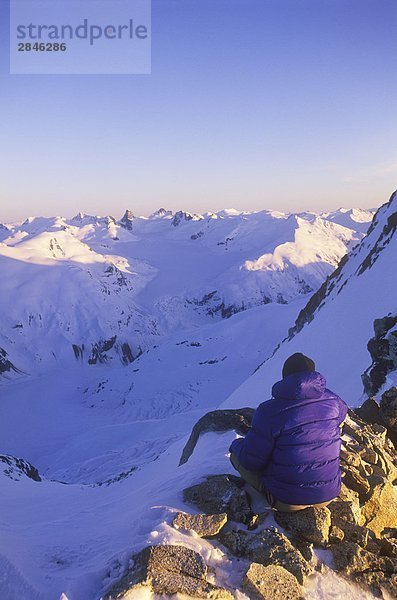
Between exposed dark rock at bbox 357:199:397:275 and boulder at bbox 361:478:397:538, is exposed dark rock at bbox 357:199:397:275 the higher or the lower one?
the higher one

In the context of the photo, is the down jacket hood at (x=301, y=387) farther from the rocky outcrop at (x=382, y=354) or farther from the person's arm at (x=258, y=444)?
the rocky outcrop at (x=382, y=354)

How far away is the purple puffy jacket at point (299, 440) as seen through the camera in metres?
3.98

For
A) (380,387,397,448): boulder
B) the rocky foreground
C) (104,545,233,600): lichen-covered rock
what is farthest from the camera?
(380,387,397,448): boulder

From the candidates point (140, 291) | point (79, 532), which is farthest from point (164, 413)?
point (140, 291)

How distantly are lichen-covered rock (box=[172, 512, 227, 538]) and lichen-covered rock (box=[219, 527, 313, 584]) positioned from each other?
0.10 meters

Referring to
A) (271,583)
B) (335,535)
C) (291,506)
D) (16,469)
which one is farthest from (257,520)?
(16,469)

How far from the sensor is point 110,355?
4899 inches

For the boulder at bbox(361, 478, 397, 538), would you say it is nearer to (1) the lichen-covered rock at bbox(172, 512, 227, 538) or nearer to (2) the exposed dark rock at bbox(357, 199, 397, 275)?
(1) the lichen-covered rock at bbox(172, 512, 227, 538)

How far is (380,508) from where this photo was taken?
15.9ft

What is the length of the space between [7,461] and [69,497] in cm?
724

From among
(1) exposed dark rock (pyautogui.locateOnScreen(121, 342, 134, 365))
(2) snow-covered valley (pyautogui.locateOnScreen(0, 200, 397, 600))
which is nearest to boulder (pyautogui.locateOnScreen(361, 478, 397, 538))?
(2) snow-covered valley (pyautogui.locateOnScreen(0, 200, 397, 600))

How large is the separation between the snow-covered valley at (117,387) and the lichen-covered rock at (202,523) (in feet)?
0.38

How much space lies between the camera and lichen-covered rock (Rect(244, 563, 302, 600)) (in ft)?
11.4

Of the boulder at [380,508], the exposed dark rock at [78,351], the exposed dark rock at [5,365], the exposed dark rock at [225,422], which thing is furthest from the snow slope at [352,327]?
the exposed dark rock at [78,351]
